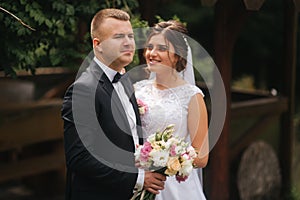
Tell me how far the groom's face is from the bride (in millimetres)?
494

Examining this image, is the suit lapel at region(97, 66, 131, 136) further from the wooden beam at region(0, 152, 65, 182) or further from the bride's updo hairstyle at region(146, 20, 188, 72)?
the wooden beam at region(0, 152, 65, 182)

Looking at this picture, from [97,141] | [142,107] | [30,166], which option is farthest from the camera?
[30,166]

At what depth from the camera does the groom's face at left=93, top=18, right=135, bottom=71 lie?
3.11 meters

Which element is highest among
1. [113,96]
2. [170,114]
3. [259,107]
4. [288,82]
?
[113,96]

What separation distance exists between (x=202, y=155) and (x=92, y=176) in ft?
2.34

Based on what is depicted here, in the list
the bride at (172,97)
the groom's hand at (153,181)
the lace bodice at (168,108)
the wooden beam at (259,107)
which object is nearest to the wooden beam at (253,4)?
the bride at (172,97)

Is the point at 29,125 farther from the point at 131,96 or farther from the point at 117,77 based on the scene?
the point at 117,77

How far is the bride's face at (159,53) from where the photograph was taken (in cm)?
361

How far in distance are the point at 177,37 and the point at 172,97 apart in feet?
1.17

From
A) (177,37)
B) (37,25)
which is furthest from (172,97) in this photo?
(37,25)

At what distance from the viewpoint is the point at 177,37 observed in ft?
12.0

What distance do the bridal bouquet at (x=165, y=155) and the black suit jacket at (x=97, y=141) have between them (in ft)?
0.27

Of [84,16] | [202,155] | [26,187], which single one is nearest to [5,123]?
[84,16]

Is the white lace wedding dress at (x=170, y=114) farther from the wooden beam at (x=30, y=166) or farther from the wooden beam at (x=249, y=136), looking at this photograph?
the wooden beam at (x=30, y=166)
